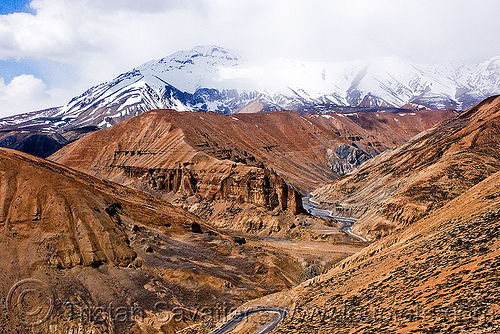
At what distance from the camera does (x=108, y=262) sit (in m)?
56.8

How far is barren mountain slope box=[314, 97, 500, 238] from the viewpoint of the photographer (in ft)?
330

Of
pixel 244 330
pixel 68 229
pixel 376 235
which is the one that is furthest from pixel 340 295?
pixel 376 235

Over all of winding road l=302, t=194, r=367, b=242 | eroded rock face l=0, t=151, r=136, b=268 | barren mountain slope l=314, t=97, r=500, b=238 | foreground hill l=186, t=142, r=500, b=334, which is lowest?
winding road l=302, t=194, r=367, b=242

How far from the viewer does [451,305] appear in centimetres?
2141

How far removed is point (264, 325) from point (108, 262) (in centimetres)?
3082

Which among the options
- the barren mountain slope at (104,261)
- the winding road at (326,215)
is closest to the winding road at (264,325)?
the barren mountain slope at (104,261)

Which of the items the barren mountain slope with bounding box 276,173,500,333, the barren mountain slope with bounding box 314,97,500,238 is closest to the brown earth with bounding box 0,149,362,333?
the barren mountain slope with bounding box 276,173,500,333

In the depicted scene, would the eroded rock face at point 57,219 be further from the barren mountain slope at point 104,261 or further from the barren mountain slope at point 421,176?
the barren mountain slope at point 421,176

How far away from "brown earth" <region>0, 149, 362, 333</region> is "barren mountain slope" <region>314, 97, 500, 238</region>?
3686cm

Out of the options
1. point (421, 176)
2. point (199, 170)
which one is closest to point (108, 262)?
point (199, 170)

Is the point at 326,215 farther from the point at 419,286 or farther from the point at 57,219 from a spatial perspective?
the point at 419,286

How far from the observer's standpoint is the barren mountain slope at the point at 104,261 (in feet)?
160

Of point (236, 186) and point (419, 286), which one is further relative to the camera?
point (236, 186)

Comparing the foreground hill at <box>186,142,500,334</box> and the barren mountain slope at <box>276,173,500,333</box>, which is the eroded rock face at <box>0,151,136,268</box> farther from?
the barren mountain slope at <box>276,173,500,333</box>
